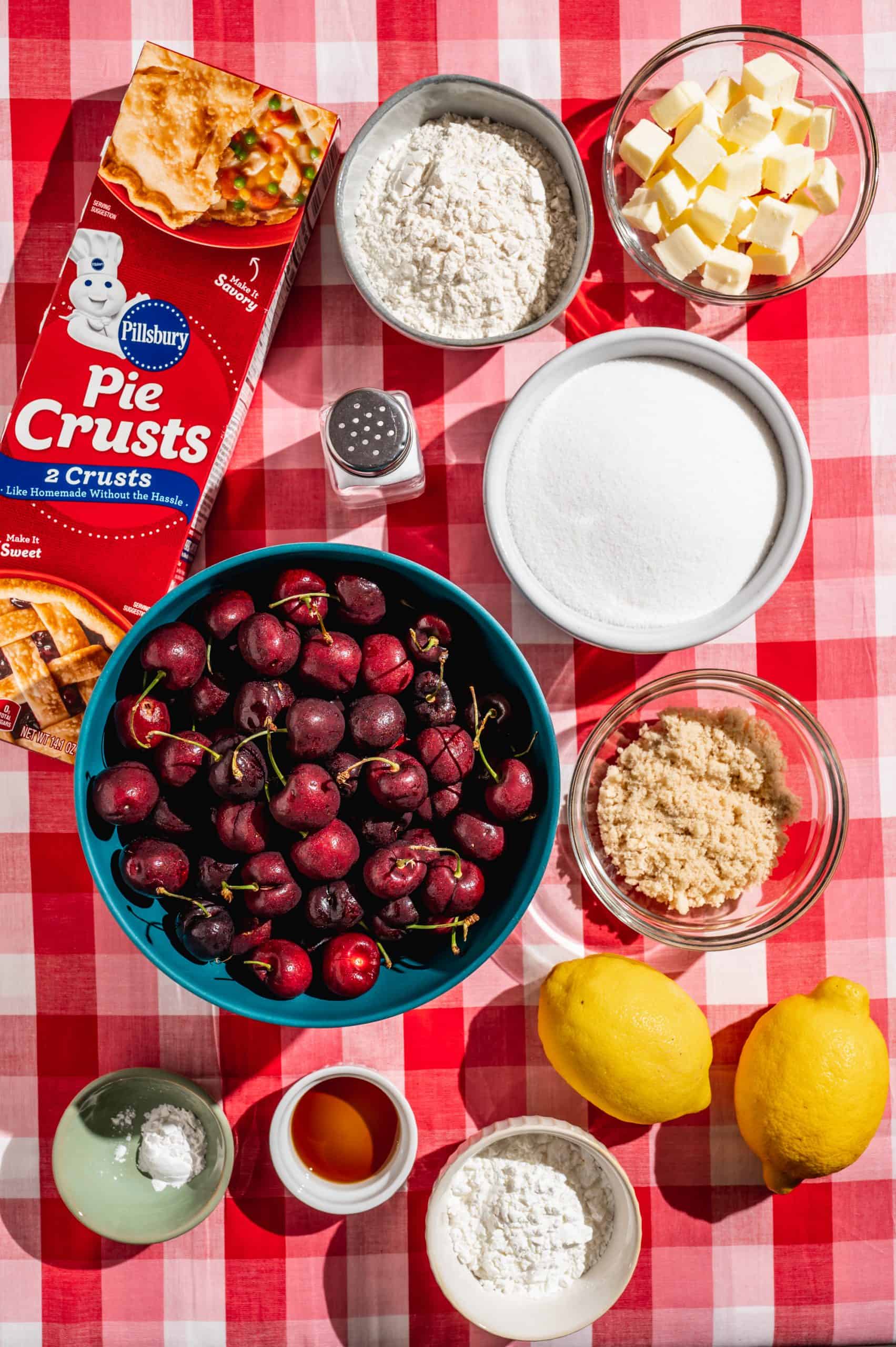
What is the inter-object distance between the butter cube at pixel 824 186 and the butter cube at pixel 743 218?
70mm

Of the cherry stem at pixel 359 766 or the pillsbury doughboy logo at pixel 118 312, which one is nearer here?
the cherry stem at pixel 359 766

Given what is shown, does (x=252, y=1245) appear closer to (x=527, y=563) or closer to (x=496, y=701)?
(x=496, y=701)

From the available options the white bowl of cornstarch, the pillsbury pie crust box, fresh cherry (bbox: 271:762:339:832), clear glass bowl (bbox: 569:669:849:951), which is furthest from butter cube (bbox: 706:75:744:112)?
fresh cherry (bbox: 271:762:339:832)

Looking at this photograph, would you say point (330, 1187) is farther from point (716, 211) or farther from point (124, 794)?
point (716, 211)

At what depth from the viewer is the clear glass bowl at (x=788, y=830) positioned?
117 cm

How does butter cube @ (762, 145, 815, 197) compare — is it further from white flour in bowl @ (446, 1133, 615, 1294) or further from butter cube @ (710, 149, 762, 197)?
white flour in bowl @ (446, 1133, 615, 1294)

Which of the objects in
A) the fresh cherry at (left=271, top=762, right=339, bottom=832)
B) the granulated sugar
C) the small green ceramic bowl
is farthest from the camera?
the small green ceramic bowl

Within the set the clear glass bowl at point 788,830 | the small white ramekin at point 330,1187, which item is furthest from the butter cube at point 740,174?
the small white ramekin at point 330,1187

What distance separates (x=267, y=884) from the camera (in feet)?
3.22

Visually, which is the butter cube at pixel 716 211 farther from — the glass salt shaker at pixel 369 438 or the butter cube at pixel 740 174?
the glass salt shaker at pixel 369 438

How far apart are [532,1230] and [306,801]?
629mm

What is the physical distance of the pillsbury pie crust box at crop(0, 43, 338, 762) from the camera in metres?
1.12

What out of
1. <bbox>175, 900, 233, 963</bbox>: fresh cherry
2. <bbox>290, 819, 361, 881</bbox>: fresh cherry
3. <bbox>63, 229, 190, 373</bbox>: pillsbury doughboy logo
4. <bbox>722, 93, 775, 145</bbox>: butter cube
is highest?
<bbox>722, 93, 775, 145</bbox>: butter cube

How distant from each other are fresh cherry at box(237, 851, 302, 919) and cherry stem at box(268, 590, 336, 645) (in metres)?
0.22
